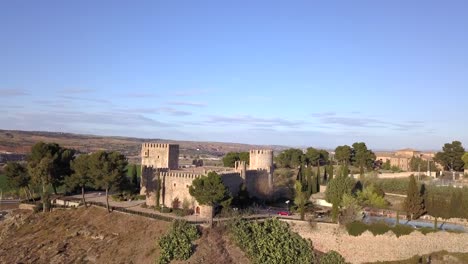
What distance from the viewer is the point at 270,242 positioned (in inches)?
1161

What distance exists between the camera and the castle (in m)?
36.4

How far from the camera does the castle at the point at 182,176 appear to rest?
36438 millimetres

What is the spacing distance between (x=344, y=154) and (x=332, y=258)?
34405mm

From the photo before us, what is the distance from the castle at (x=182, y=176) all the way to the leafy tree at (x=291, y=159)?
19.6m

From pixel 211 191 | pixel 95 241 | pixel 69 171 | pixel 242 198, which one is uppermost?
pixel 69 171

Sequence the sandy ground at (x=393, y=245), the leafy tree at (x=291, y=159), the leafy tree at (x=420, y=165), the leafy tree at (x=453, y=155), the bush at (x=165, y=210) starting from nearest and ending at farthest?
the sandy ground at (x=393, y=245)
the bush at (x=165, y=210)
the leafy tree at (x=453, y=155)
the leafy tree at (x=291, y=159)
the leafy tree at (x=420, y=165)

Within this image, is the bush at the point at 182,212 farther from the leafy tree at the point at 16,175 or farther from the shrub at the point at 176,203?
the leafy tree at the point at 16,175

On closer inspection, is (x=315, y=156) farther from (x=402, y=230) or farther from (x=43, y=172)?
(x=43, y=172)

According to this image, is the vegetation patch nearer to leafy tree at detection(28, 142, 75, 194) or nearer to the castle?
the castle

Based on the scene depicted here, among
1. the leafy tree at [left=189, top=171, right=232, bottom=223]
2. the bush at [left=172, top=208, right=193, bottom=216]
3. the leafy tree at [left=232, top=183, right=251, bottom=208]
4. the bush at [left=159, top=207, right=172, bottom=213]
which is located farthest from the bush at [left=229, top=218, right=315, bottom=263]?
the bush at [left=159, top=207, right=172, bottom=213]

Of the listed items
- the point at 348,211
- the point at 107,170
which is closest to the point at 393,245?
the point at 348,211

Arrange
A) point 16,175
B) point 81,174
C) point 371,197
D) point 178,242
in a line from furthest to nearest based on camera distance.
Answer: point 16,175 → point 371,197 → point 81,174 → point 178,242

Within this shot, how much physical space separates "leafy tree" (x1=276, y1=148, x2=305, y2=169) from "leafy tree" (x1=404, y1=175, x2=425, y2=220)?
88.5 ft

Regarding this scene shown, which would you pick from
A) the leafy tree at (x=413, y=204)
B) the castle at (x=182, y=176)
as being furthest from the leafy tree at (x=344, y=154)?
the leafy tree at (x=413, y=204)
